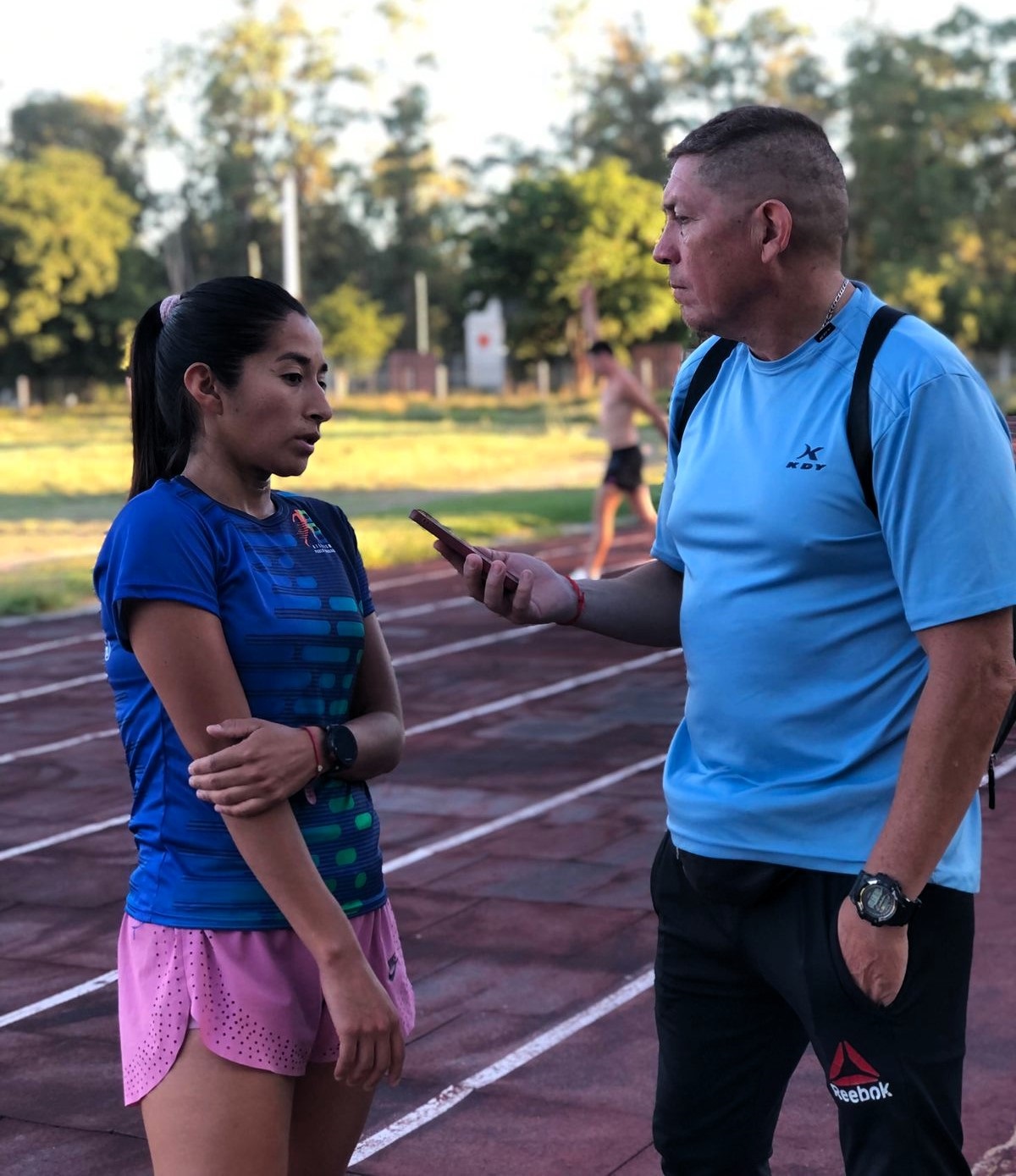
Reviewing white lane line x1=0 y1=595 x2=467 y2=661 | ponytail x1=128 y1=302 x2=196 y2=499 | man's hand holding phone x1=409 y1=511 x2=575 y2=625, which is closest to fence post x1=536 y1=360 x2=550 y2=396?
white lane line x1=0 y1=595 x2=467 y2=661

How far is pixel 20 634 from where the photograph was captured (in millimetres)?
13203

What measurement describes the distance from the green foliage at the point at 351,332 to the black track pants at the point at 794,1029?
7012cm

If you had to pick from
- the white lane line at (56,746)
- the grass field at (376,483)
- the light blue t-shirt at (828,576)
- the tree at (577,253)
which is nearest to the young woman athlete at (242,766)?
the light blue t-shirt at (828,576)

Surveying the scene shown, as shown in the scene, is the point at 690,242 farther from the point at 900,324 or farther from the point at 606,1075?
the point at 606,1075

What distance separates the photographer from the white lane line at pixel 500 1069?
431cm

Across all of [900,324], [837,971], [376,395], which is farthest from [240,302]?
[376,395]

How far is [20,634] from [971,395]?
11.6 metres

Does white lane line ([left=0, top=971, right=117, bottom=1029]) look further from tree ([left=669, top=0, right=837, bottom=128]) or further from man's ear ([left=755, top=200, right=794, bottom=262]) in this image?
tree ([left=669, top=0, right=837, bottom=128])

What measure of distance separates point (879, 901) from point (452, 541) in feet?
3.00

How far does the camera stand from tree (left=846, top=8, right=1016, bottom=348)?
64.4m

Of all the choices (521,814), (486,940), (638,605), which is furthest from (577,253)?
(638,605)

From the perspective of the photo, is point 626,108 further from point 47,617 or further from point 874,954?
point 874,954

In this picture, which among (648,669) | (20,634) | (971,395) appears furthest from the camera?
(20,634)

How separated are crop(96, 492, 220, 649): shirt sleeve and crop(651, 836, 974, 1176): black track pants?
0.97 m
